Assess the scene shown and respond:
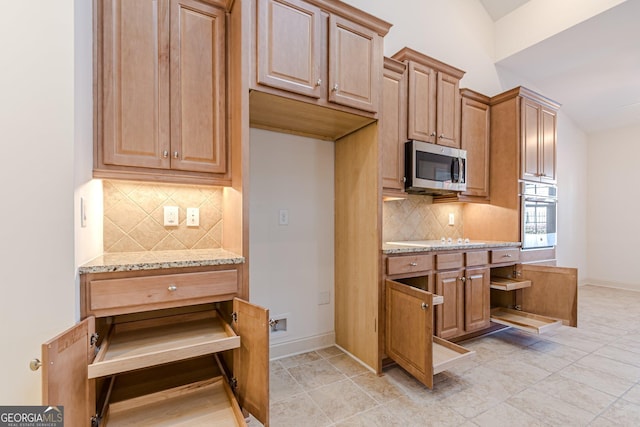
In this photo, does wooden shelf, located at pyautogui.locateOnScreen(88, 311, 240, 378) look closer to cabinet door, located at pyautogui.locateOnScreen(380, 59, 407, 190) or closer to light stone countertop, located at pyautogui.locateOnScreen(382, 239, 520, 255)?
light stone countertop, located at pyautogui.locateOnScreen(382, 239, 520, 255)

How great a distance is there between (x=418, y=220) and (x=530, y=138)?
151 centimetres

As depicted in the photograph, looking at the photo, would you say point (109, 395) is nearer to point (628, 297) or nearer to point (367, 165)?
point (367, 165)

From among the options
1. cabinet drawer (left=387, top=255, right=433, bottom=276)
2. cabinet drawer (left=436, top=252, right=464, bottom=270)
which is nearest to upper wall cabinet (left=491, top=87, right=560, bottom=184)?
cabinet drawer (left=436, top=252, right=464, bottom=270)

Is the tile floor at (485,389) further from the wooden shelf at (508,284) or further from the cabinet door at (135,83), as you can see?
the cabinet door at (135,83)

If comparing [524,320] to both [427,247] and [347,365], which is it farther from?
[347,365]

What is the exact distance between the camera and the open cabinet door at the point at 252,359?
1312mm

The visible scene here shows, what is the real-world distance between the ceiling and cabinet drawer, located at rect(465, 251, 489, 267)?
2.70 m

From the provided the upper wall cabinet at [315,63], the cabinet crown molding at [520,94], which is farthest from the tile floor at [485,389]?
the cabinet crown molding at [520,94]

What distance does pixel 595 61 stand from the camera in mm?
3469

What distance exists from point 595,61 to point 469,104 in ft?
6.79

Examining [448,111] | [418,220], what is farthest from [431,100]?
[418,220]

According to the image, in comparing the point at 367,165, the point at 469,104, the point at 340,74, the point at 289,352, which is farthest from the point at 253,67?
the point at 469,104

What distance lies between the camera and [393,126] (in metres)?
2.39

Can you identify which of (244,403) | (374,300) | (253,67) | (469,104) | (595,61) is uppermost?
(595,61)
